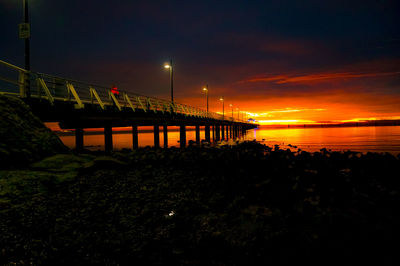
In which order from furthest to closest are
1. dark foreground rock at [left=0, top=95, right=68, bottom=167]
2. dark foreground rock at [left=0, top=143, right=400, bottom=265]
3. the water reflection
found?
1. the water reflection
2. dark foreground rock at [left=0, top=95, right=68, bottom=167]
3. dark foreground rock at [left=0, top=143, right=400, bottom=265]

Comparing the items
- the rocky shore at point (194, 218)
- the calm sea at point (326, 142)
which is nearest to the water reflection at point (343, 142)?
the calm sea at point (326, 142)

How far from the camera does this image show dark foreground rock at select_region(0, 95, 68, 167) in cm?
729

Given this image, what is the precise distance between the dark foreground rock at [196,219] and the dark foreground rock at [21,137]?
67 centimetres

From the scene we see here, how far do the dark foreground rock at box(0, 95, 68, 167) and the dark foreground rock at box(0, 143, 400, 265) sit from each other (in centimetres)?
67

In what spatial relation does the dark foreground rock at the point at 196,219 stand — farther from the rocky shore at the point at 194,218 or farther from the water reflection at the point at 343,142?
the water reflection at the point at 343,142

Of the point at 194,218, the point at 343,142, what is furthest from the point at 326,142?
the point at 194,218

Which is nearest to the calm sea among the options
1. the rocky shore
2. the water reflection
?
the water reflection

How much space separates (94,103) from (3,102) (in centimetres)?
601

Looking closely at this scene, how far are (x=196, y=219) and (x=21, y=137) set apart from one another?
6.93 metres

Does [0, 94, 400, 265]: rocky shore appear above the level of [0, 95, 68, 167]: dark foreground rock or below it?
below

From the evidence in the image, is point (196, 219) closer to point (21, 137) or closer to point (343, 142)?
point (21, 137)

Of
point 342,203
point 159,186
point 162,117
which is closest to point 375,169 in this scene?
point 342,203

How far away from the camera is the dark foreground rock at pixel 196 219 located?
3447 mm

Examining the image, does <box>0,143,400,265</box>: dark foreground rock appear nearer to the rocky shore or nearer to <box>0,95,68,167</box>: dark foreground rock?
the rocky shore
